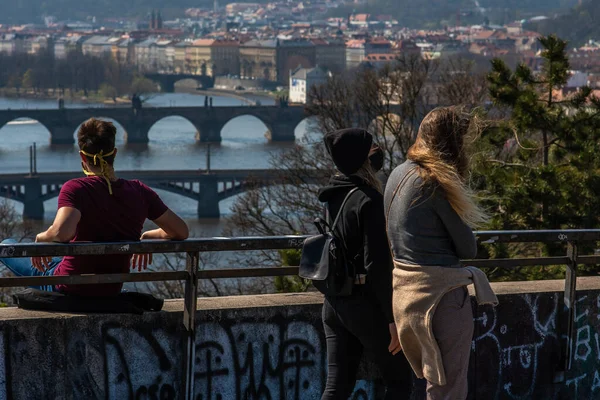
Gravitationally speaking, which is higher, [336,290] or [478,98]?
[336,290]

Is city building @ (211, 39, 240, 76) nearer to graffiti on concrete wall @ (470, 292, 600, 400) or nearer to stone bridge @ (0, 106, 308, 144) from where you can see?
stone bridge @ (0, 106, 308, 144)

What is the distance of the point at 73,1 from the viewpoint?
166 metres

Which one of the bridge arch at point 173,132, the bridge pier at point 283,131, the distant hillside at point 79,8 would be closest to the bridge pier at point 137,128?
the bridge arch at point 173,132

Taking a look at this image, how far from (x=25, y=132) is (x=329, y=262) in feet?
163

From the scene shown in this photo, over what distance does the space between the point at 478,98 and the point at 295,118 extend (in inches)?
1300

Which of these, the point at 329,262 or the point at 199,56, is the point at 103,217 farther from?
the point at 199,56

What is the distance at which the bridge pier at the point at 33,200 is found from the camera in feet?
99.5

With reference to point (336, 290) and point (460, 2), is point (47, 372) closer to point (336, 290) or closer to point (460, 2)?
point (336, 290)

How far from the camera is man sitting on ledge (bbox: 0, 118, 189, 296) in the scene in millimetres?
2092

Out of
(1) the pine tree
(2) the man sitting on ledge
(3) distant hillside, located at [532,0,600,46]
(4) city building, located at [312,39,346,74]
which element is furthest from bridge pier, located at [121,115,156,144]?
(3) distant hillside, located at [532,0,600,46]

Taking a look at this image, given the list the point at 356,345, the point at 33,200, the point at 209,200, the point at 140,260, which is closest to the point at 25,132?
the point at 33,200

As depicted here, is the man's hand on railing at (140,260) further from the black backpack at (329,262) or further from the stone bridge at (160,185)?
the stone bridge at (160,185)

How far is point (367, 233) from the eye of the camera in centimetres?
191

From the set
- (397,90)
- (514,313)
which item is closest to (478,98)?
(397,90)
